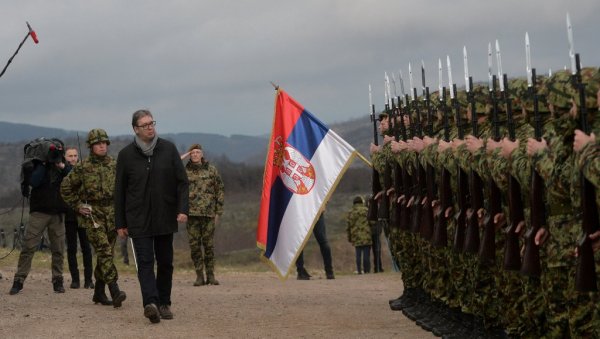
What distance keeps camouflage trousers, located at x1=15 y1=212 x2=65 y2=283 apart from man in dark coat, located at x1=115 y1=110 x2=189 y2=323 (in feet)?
12.1

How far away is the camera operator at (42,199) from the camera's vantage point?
14828 mm

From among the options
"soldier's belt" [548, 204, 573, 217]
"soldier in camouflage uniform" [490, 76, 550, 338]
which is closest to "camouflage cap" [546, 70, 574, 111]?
"soldier in camouflage uniform" [490, 76, 550, 338]

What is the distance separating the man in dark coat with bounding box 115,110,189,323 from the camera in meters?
11.4

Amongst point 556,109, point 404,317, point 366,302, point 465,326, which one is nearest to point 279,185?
point 366,302

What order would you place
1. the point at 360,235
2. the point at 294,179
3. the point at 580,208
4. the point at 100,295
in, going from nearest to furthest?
the point at 580,208 < the point at 100,295 < the point at 294,179 < the point at 360,235

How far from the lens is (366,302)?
13766mm

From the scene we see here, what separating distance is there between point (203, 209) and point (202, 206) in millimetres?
49

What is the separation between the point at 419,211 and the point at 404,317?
5.26 feet

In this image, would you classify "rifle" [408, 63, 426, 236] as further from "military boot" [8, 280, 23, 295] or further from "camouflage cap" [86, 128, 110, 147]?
"military boot" [8, 280, 23, 295]

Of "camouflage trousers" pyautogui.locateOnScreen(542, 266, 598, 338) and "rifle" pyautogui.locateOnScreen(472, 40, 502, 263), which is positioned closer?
"camouflage trousers" pyautogui.locateOnScreen(542, 266, 598, 338)

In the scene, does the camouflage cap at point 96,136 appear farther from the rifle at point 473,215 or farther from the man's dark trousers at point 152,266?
the rifle at point 473,215

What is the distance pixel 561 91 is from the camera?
21.6 ft

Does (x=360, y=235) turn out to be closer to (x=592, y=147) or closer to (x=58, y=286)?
(x=58, y=286)

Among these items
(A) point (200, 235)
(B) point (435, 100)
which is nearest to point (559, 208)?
(B) point (435, 100)
